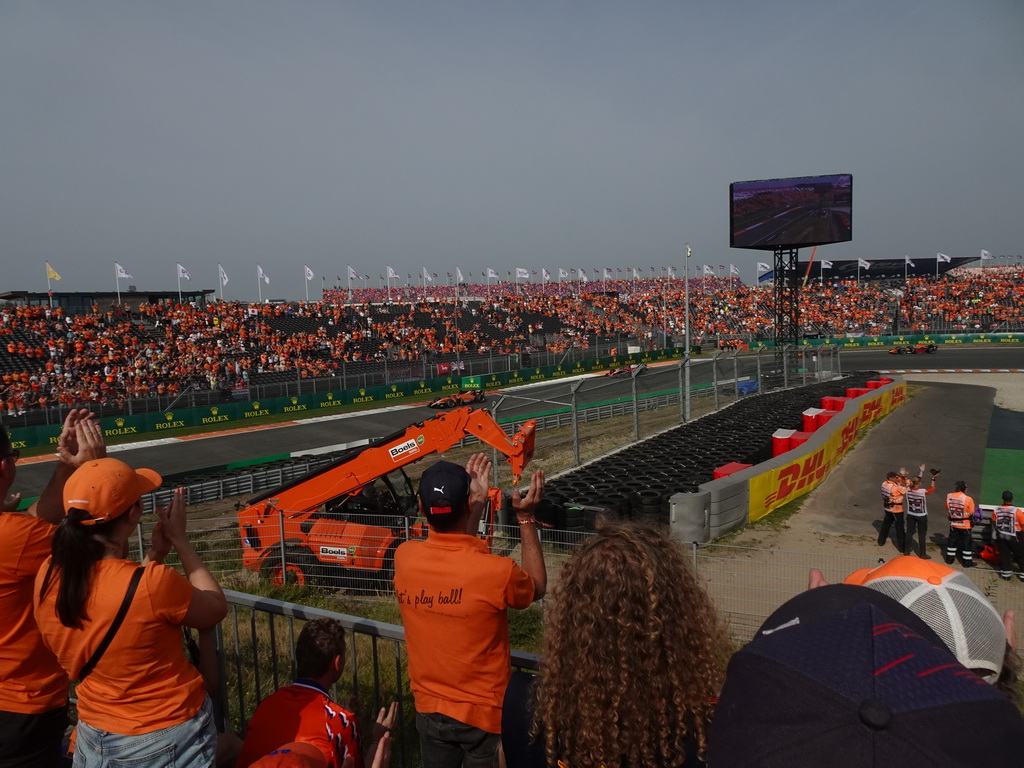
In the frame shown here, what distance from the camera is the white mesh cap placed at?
1.84 meters

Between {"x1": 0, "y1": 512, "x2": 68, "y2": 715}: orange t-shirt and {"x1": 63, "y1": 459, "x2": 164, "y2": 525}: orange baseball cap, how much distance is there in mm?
590

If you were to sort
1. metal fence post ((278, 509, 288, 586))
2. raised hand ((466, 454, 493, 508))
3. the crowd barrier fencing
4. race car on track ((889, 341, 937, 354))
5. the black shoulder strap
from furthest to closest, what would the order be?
race car on track ((889, 341, 937, 354)) < metal fence post ((278, 509, 288, 586)) < the crowd barrier fencing < raised hand ((466, 454, 493, 508)) < the black shoulder strap

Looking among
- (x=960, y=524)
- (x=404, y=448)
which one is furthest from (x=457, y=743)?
(x=960, y=524)

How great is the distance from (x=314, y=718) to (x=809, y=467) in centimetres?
1467

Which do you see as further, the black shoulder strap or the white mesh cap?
the black shoulder strap

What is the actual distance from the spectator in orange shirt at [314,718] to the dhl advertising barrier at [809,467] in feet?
37.3

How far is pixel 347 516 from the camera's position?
1072 cm

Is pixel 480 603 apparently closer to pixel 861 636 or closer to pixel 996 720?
pixel 861 636

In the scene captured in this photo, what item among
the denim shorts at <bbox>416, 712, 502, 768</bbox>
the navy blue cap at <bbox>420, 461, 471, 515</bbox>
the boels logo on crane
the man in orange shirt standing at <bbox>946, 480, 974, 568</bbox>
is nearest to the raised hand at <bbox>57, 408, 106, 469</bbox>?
the navy blue cap at <bbox>420, 461, 471, 515</bbox>

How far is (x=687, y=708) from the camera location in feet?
6.74

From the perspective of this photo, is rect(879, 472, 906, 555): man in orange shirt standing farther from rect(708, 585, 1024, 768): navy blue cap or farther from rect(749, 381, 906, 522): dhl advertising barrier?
rect(708, 585, 1024, 768): navy blue cap

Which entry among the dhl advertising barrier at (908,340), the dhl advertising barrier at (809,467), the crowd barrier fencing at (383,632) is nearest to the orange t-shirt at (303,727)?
the crowd barrier fencing at (383,632)

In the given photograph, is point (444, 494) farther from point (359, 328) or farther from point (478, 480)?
point (359, 328)

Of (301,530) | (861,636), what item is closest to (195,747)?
(861,636)
